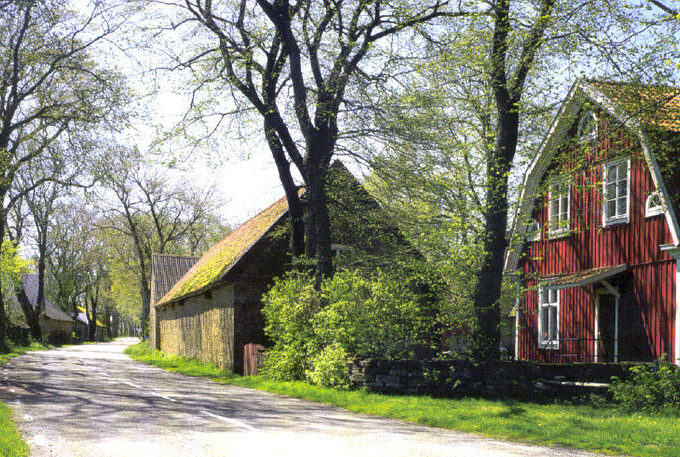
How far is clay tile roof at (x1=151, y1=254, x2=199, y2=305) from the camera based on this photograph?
48594 millimetres

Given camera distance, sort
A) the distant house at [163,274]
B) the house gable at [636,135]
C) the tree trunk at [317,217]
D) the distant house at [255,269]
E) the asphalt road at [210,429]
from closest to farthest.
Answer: the asphalt road at [210,429], the house gable at [636,135], the tree trunk at [317,217], the distant house at [255,269], the distant house at [163,274]

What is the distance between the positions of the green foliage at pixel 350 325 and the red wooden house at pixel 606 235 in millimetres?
2633

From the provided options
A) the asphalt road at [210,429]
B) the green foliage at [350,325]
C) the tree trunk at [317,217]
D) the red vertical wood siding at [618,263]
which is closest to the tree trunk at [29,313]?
the tree trunk at [317,217]

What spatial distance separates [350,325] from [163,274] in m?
34.9

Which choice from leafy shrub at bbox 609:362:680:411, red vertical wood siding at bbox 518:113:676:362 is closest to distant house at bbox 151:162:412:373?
red vertical wood siding at bbox 518:113:676:362

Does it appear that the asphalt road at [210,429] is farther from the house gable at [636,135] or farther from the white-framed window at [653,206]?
the white-framed window at [653,206]

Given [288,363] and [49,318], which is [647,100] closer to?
[288,363]

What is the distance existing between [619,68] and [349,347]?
27.8ft

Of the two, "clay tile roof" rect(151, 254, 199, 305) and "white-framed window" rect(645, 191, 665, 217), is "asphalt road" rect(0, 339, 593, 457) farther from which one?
"clay tile roof" rect(151, 254, 199, 305)

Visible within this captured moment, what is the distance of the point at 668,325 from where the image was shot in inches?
676

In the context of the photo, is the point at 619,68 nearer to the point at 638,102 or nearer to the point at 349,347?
the point at 638,102

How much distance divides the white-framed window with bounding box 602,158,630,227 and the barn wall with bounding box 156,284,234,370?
511 inches

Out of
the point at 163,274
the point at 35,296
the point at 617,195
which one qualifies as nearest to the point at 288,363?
the point at 617,195

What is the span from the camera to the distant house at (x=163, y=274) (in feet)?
159
